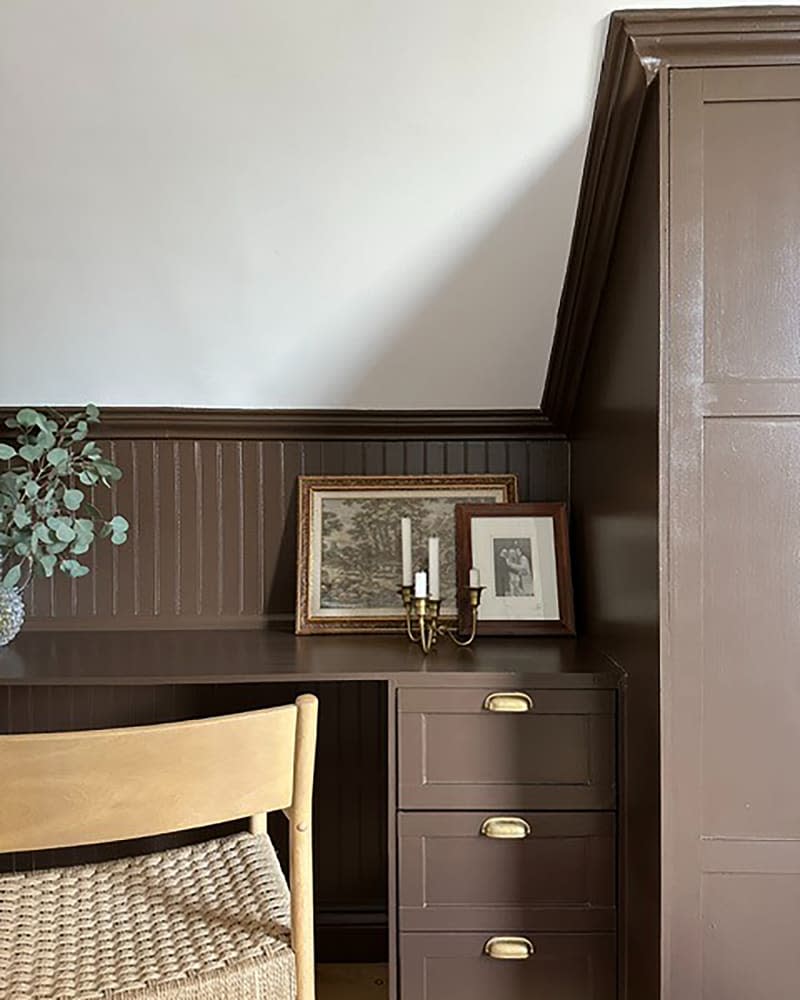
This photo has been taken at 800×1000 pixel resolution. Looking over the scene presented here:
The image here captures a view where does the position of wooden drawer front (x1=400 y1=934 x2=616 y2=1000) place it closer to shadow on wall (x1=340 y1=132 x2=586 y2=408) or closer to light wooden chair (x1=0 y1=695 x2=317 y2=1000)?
light wooden chair (x1=0 y1=695 x2=317 y2=1000)

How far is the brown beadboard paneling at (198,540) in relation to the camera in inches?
85.7

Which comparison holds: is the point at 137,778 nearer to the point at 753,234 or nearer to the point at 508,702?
the point at 508,702

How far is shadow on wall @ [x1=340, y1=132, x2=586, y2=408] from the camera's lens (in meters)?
1.69

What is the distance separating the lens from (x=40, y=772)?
105cm

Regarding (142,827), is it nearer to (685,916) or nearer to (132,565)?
(685,916)

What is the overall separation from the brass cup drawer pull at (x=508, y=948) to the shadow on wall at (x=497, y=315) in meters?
1.08

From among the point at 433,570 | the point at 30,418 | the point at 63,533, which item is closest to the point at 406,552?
the point at 433,570

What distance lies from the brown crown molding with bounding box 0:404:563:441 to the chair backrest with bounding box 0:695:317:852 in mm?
1038

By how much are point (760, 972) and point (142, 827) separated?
922 millimetres

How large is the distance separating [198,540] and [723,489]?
1.22m

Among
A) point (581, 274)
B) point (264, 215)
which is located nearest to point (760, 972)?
point (581, 274)

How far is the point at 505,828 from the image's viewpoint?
64.5 inches

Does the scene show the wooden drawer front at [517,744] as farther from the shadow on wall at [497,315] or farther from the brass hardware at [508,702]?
the shadow on wall at [497,315]

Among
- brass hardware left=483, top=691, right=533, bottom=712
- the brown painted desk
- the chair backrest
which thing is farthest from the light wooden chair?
brass hardware left=483, top=691, right=533, bottom=712
